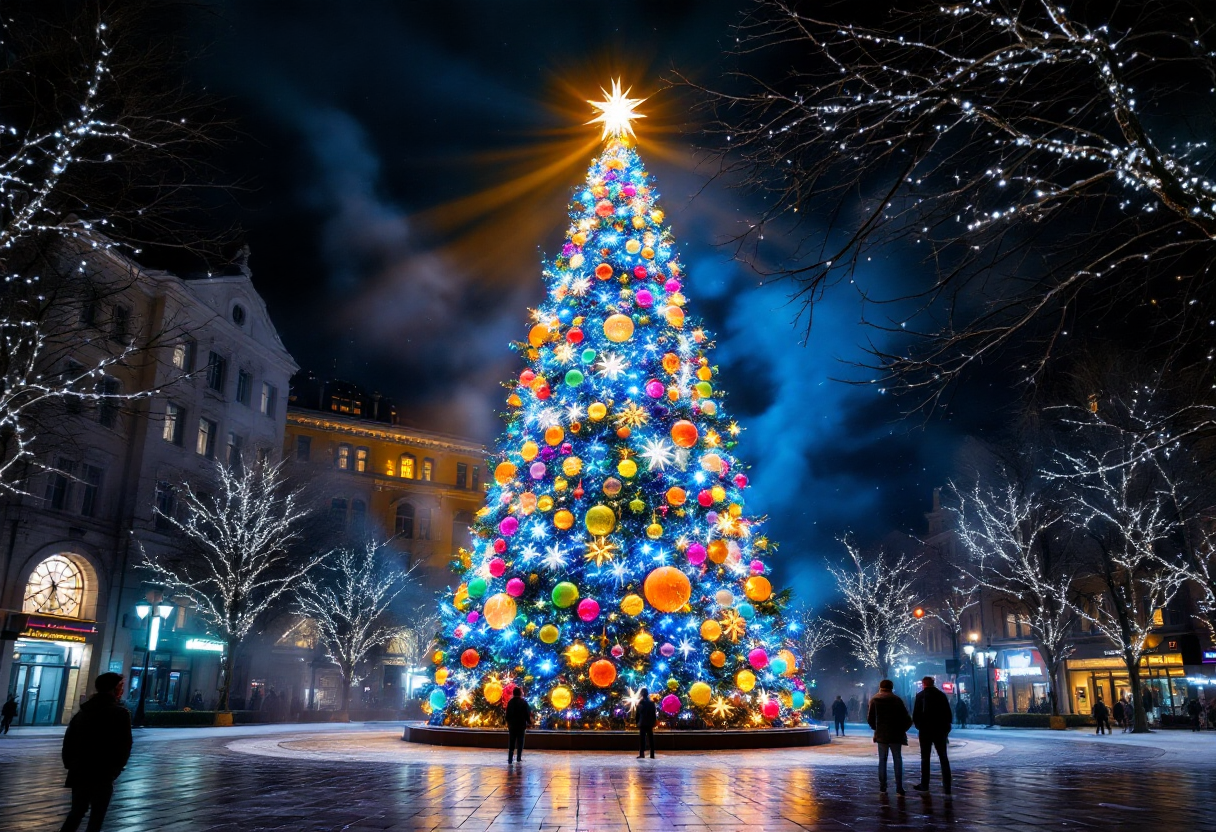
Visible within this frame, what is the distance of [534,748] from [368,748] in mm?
4106

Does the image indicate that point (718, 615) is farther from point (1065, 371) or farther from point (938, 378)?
point (1065, 371)

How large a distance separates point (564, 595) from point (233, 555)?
22.7m

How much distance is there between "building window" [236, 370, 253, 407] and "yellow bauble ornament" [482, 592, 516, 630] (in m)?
32.2

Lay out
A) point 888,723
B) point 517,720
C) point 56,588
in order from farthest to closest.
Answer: point 56,588
point 517,720
point 888,723

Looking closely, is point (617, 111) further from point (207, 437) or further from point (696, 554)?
point (207, 437)

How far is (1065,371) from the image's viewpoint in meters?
31.2

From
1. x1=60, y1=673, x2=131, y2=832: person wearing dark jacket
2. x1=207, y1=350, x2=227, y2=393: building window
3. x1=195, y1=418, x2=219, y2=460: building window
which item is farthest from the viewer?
x1=207, y1=350, x2=227, y2=393: building window

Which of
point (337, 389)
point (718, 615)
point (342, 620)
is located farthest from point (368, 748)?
point (337, 389)

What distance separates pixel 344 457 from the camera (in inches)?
2467

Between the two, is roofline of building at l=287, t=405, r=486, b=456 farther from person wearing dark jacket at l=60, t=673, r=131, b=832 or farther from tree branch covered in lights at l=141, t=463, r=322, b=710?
person wearing dark jacket at l=60, t=673, r=131, b=832

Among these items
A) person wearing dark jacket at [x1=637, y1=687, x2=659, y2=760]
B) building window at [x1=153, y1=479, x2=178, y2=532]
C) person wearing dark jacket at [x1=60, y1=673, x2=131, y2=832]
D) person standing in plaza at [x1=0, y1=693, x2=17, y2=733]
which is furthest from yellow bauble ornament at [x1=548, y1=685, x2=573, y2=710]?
building window at [x1=153, y1=479, x2=178, y2=532]

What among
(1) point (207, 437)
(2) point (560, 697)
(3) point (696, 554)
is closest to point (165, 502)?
(1) point (207, 437)

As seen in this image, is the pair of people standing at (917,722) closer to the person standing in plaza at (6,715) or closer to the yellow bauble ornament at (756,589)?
the yellow bauble ornament at (756,589)

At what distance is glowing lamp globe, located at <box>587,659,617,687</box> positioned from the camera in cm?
1689
